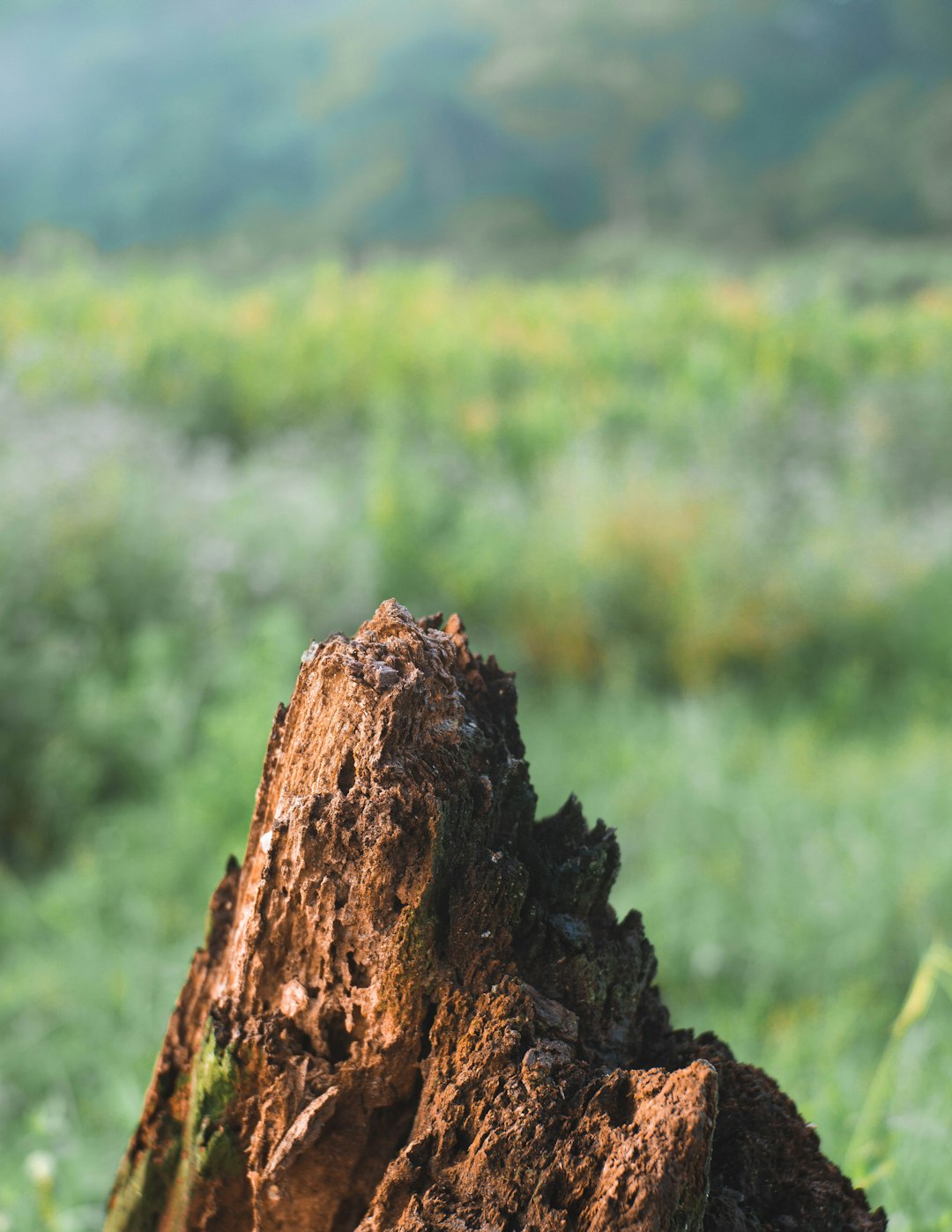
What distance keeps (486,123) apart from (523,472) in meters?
9.80

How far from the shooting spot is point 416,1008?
2.80 feet

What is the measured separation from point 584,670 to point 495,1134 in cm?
452

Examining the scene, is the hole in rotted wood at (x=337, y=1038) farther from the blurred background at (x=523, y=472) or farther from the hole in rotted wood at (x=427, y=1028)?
the blurred background at (x=523, y=472)

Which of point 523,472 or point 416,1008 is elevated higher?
point 523,472

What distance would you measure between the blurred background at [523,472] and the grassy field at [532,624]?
20 mm

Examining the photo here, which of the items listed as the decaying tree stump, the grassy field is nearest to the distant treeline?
the grassy field

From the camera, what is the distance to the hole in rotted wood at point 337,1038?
2.94ft

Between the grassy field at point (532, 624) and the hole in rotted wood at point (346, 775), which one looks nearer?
the hole in rotted wood at point (346, 775)

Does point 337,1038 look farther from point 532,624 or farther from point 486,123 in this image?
point 486,123

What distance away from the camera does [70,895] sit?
319 cm

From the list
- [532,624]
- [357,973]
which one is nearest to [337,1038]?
[357,973]

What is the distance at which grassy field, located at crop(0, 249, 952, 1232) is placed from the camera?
271 centimetres

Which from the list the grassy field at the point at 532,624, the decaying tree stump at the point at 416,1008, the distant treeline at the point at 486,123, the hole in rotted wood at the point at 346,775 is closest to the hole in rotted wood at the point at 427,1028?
the decaying tree stump at the point at 416,1008

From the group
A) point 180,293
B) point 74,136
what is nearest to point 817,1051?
point 180,293
